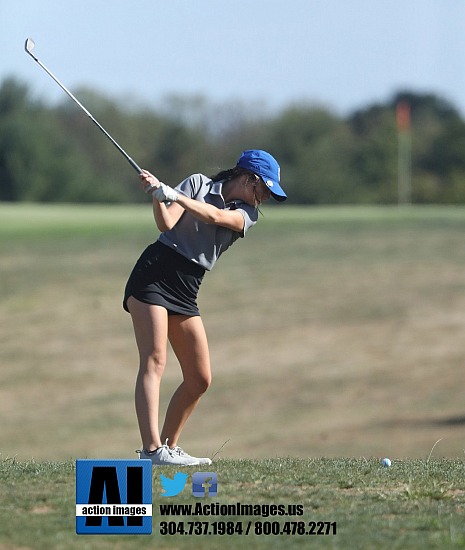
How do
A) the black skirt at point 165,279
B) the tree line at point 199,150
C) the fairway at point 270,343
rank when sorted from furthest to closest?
1. the tree line at point 199,150
2. the fairway at point 270,343
3. the black skirt at point 165,279

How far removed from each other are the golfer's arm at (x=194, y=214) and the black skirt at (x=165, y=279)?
0.72 feet

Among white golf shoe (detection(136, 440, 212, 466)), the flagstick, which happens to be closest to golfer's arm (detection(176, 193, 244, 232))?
white golf shoe (detection(136, 440, 212, 466))

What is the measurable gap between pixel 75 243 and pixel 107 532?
33331 millimetres

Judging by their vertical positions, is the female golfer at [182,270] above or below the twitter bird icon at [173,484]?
above

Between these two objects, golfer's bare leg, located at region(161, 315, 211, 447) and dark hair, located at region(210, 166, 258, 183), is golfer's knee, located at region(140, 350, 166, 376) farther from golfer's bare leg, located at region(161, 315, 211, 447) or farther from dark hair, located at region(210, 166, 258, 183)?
dark hair, located at region(210, 166, 258, 183)

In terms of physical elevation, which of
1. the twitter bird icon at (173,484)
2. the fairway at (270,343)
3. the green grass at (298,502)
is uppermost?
the twitter bird icon at (173,484)

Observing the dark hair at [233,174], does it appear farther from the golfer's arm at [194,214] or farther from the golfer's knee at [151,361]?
the golfer's knee at [151,361]

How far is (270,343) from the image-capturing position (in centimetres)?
2792

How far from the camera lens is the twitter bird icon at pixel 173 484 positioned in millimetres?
6176

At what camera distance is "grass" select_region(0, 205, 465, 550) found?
6.20 metres

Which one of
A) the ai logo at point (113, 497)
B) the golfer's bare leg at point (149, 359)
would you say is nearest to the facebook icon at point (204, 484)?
the ai logo at point (113, 497)

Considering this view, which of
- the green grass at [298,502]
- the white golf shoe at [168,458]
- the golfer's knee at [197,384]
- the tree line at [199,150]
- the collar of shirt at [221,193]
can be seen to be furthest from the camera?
the tree line at [199,150]

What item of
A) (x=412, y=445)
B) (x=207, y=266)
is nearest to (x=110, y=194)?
(x=412, y=445)

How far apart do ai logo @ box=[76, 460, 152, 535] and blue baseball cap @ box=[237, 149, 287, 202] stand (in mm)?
2056
